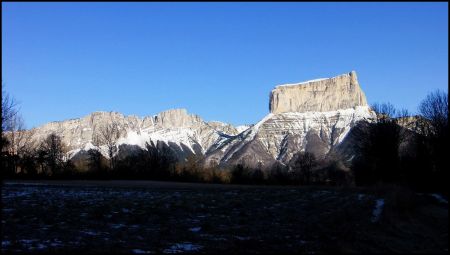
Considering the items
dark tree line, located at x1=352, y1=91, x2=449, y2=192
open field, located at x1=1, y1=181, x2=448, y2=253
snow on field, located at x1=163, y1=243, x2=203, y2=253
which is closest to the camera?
snow on field, located at x1=163, y1=243, x2=203, y2=253

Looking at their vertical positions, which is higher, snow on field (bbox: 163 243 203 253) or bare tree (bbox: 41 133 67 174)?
bare tree (bbox: 41 133 67 174)

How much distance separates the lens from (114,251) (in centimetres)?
1195

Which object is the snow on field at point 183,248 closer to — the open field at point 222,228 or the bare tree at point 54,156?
the open field at point 222,228

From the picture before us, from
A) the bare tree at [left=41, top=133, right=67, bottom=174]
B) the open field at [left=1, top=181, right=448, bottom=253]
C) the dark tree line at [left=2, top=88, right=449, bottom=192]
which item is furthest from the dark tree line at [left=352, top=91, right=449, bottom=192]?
the bare tree at [left=41, top=133, right=67, bottom=174]

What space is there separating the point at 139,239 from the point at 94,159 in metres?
77.2

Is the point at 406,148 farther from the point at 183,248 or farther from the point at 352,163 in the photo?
the point at 183,248

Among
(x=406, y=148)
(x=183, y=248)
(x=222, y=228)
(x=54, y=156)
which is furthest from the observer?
(x=54, y=156)

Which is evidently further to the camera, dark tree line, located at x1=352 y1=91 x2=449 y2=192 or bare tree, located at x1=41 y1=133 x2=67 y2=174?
bare tree, located at x1=41 y1=133 x2=67 y2=174

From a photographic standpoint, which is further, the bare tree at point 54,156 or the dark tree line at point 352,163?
the bare tree at point 54,156

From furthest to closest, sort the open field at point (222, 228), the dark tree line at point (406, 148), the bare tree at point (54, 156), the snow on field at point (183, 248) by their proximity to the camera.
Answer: the bare tree at point (54, 156) → the dark tree line at point (406, 148) → the open field at point (222, 228) → the snow on field at point (183, 248)

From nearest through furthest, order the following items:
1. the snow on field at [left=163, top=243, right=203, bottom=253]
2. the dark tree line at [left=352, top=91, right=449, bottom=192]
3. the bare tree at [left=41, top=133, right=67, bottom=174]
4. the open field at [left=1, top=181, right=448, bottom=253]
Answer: the snow on field at [left=163, top=243, right=203, bottom=253] → the open field at [left=1, top=181, right=448, bottom=253] → the dark tree line at [left=352, top=91, right=449, bottom=192] → the bare tree at [left=41, top=133, right=67, bottom=174]

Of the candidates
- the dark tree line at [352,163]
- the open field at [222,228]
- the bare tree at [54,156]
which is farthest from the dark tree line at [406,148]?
the bare tree at [54,156]

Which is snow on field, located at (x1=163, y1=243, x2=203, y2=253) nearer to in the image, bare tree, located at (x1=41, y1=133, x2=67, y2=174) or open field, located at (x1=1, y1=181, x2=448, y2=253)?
open field, located at (x1=1, y1=181, x2=448, y2=253)

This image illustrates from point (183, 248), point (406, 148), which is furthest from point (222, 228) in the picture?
point (406, 148)
